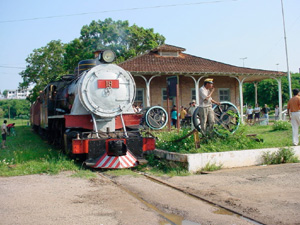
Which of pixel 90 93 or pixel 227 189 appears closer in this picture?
pixel 227 189

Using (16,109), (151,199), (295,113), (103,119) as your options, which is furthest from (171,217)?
(16,109)

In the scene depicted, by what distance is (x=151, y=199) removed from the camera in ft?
18.0

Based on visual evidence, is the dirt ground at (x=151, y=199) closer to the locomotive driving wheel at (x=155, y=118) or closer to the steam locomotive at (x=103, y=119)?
the steam locomotive at (x=103, y=119)

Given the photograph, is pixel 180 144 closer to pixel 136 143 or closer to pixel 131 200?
pixel 136 143

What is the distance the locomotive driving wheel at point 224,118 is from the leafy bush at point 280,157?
1.02m

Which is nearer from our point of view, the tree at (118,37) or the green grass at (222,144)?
the green grass at (222,144)

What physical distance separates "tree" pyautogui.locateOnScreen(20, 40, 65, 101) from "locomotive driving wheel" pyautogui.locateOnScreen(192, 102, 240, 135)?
31.6 metres

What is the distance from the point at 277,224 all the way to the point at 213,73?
1617cm

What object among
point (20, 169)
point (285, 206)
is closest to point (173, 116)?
point (20, 169)

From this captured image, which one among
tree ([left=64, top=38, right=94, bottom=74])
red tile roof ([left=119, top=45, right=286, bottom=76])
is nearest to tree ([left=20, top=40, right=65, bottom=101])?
tree ([left=64, top=38, right=94, bottom=74])

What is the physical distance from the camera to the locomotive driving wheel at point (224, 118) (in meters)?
8.39

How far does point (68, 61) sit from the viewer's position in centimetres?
3269

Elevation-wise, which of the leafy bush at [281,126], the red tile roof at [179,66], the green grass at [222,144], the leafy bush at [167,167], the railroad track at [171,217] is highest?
the red tile roof at [179,66]

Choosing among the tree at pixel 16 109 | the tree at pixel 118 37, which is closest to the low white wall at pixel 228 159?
the tree at pixel 118 37
